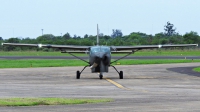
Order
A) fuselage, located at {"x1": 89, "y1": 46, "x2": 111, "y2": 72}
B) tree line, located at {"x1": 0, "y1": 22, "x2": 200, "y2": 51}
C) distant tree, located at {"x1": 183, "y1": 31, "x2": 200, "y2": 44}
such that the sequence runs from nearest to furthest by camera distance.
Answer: fuselage, located at {"x1": 89, "y1": 46, "x2": 111, "y2": 72}, tree line, located at {"x1": 0, "y1": 22, "x2": 200, "y2": 51}, distant tree, located at {"x1": 183, "y1": 31, "x2": 200, "y2": 44}

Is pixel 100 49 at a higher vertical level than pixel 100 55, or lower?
higher

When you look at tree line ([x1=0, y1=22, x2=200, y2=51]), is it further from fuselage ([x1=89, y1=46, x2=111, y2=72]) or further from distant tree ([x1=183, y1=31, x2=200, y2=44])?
fuselage ([x1=89, y1=46, x2=111, y2=72])

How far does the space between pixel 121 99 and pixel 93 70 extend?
633 inches

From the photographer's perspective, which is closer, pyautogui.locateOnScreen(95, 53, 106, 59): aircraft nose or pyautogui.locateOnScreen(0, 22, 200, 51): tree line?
pyautogui.locateOnScreen(95, 53, 106, 59): aircraft nose

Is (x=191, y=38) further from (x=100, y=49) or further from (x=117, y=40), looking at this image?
(x=100, y=49)

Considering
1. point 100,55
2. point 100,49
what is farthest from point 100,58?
point 100,49

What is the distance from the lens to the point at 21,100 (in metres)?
18.9

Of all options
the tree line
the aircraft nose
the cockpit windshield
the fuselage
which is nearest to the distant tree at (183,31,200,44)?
the tree line

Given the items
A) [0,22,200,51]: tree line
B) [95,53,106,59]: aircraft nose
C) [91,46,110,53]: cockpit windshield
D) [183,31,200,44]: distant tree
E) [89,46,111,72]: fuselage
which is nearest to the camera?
[95,53,106,59]: aircraft nose

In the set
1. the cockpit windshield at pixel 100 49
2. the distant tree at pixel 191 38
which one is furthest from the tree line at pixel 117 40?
the cockpit windshield at pixel 100 49

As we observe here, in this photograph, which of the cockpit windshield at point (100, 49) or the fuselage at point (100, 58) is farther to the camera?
the cockpit windshield at point (100, 49)

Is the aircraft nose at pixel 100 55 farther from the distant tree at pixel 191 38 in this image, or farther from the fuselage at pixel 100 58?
the distant tree at pixel 191 38

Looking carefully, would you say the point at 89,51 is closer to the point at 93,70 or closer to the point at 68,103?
the point at 93,70

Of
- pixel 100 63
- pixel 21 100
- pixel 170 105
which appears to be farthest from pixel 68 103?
pixel 100 63
